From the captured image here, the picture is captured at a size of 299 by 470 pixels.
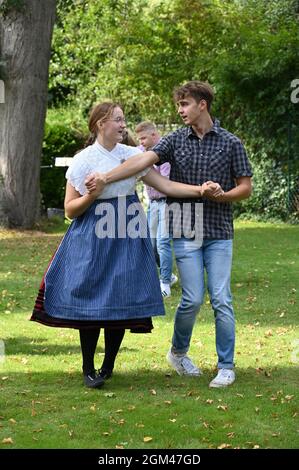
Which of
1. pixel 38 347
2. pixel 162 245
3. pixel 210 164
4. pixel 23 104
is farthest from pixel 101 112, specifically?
pixel 23 104

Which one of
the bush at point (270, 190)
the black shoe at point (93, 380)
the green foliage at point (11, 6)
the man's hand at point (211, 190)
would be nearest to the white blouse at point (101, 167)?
the man's hand at point (211, 190)

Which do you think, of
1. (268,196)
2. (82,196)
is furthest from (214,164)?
(268,196)

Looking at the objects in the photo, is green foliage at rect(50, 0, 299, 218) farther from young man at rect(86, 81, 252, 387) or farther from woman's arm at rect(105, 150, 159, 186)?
woman's arm at rect(105, 150, 159, 186)

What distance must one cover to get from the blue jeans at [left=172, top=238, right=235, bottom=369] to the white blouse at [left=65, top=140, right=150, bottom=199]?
0.50 metres

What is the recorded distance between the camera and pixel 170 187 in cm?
639

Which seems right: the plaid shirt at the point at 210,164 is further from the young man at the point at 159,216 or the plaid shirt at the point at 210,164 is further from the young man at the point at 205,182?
the young man at the point at 159,216

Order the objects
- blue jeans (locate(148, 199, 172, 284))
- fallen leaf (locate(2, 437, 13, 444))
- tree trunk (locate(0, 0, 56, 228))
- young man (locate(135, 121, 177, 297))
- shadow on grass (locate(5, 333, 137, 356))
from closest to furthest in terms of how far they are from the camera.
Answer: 1. fallen leaf (locate(2, 437, 13, 444))
2. shadow on grass (locate(5, 333, 137, 356))
3. young man (locate(135, 121, 177, 297))
4. blue jeans (locate(148, 199, 172, 284))
5. tree trunk (locate(0, 0, 56, 228))

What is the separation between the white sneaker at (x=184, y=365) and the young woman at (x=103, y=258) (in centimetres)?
53

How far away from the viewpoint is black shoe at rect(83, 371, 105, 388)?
20.9 ft

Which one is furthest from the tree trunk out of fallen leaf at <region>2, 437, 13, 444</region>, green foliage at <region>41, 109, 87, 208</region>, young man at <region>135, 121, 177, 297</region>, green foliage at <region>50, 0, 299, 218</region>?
fallen leaf at <region>2, 437, 13, 444</region>

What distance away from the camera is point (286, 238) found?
56.9 ft

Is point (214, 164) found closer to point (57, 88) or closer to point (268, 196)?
A: point (268, 196)

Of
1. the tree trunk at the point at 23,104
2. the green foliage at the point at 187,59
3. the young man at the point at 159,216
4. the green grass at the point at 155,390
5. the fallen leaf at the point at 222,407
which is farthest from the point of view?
the green foliage at the point at 187,59

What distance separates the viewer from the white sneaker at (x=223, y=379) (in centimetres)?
641
